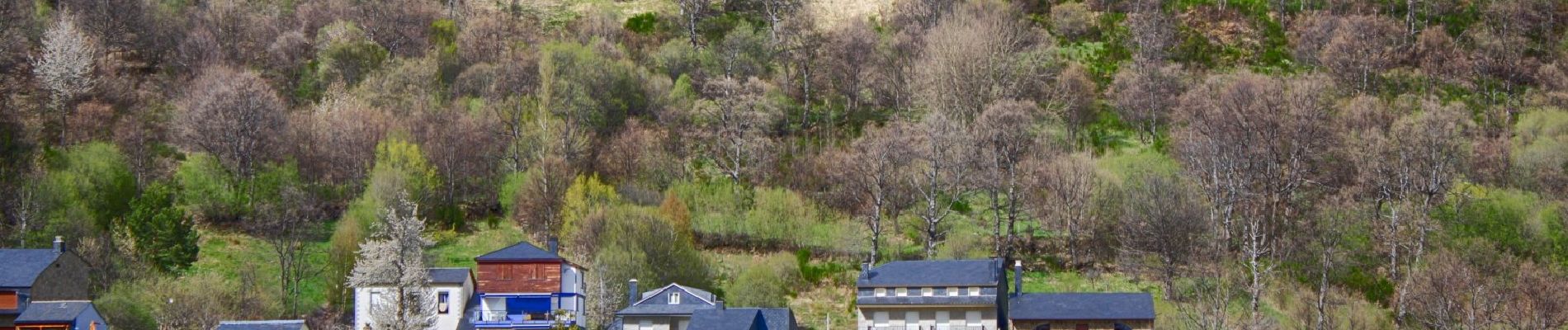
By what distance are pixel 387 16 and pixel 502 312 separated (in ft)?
155

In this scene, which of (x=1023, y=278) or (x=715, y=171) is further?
(x=715, y=171)

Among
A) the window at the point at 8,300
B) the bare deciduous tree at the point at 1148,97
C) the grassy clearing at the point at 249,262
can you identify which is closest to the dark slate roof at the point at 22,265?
the window at the point at 8,300

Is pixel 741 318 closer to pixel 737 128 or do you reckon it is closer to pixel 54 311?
pixel 54 311

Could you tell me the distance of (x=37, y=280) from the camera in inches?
2398

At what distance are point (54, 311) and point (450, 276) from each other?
48.3 feet

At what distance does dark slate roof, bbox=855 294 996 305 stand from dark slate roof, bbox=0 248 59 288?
32.1 m

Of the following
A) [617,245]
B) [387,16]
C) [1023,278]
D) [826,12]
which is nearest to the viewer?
[617,245]

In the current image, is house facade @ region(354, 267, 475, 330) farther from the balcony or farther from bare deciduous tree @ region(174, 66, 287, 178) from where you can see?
bare deciduous tree @ region(174, 66, 287, 178)

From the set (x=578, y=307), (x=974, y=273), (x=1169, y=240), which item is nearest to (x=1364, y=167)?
(x=1169, y=240)

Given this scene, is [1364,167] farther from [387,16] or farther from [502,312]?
[387,16]

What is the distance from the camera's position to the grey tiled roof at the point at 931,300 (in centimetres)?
6275

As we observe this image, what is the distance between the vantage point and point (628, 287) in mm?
65750

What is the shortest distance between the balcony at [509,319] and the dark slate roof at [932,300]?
12.7 meters

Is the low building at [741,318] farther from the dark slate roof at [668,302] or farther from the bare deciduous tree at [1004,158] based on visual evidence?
the bare deciduous tree at [1004,158]
